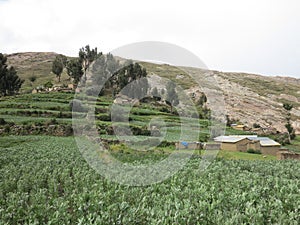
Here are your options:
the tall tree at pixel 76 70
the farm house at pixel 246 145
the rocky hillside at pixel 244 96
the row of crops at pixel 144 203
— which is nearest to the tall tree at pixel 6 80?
the tall tree at pixel 76 70

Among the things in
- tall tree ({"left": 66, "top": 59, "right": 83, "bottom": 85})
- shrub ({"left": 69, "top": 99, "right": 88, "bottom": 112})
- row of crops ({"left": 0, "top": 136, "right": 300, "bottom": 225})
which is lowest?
shrub ({"left": 69, "top": 99, "right": 88, "bottom": 112})

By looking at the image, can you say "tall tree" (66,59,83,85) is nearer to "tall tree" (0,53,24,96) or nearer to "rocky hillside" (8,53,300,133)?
"tall tree" (0,53,24,96)

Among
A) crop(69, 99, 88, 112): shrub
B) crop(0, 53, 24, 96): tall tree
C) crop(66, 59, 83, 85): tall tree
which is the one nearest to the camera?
crop(69, 99, 88, 112): shrub

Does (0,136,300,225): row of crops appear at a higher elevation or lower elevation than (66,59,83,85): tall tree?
lower

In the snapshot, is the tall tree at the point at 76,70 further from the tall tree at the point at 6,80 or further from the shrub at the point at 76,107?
the shrub at the point at 76,107

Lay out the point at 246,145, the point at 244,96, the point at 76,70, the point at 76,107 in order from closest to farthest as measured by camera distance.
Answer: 1. the point at 246,145
2. the point at 76,107
3. the point at 76,70
4. the point at 244,96

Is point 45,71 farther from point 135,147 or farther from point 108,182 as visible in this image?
point 108,182

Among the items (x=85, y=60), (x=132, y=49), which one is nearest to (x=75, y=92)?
(x=85, y=60)

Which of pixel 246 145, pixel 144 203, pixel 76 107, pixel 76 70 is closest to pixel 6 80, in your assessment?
pixel 76 70

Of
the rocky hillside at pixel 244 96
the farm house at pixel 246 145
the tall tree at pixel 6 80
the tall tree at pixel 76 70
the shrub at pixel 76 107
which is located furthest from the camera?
the rocky hillside at pixel 244 96

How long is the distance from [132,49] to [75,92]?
213ft

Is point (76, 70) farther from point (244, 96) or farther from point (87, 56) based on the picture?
point (244, 96)

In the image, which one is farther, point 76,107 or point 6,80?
point 6,80

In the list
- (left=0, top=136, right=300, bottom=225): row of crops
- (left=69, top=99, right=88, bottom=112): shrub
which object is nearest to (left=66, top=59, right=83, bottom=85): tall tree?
(left=69, top=99, right=88, bottom=112): shrub
